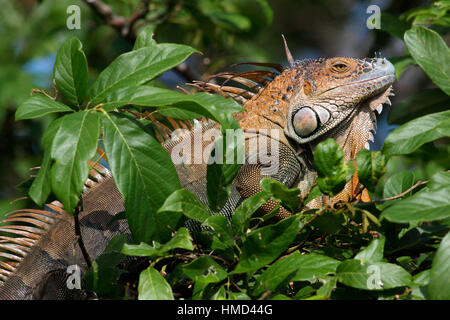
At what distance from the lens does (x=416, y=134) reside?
2.74 m

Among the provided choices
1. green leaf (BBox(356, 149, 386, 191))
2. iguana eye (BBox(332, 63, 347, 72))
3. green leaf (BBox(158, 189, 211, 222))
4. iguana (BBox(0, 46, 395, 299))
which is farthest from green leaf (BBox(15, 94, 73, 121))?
iguana eye (BBox(332, 63, 347, 72))

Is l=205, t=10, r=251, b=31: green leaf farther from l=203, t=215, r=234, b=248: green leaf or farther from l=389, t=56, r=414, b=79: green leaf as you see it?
l=203, t=215, r=234, b=248: green leaf

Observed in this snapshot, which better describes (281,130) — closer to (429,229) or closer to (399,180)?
(399,180)

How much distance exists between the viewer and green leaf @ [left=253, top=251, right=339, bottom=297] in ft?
8.39

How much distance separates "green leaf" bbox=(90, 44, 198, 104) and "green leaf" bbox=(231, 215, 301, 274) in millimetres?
935

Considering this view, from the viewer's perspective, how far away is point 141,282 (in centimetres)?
252

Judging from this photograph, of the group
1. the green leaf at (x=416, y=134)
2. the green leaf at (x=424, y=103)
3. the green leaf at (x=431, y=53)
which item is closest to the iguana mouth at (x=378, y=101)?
the green leaf at (x=424, y=103)

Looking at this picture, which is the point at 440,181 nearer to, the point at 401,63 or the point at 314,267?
the point at 314,267

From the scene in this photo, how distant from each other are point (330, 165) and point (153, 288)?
3.24 ft

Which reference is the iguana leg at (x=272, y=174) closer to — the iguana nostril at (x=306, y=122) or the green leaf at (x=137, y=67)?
the iguana nostril at (x=306, y=122)

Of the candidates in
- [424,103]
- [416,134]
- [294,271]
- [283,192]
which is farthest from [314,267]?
[424,103]

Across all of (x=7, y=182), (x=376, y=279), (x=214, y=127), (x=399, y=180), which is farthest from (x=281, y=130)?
(x=7, y=182)

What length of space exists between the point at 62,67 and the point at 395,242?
6.22 ft

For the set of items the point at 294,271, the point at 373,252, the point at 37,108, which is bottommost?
the point at 294,271
